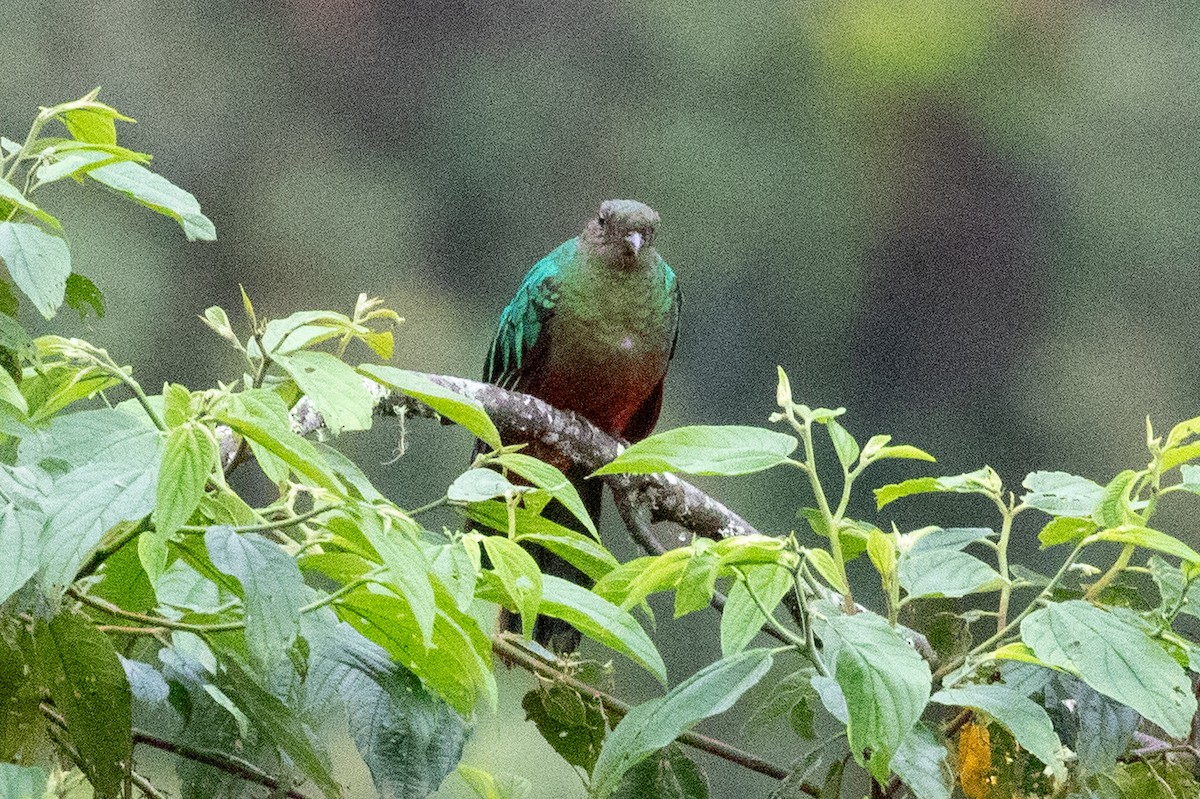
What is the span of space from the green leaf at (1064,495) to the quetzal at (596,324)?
3.42 ft

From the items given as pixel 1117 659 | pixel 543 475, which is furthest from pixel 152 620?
pixel 1117 659

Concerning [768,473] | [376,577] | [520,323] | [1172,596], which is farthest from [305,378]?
[768,473]

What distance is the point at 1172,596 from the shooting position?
1.81ft

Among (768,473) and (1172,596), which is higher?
(1172,596)

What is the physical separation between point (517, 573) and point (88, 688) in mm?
148

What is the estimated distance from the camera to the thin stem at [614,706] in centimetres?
64

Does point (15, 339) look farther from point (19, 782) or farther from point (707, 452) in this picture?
point (707, 452)

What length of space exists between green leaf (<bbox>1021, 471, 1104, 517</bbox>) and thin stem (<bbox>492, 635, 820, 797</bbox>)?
0.18 m

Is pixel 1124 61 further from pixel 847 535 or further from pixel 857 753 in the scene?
pixel 857 753

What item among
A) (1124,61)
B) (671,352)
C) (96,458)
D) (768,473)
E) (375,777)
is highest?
(1124,61)

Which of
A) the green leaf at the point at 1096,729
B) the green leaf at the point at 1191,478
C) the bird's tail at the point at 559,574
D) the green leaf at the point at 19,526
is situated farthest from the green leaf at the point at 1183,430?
the bird's tail at the point at 559,574

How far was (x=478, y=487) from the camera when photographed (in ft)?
1.58

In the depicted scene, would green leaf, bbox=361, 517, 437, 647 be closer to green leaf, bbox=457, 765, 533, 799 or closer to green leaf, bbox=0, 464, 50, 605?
green leaf, bbox=0, 464, 50, 605

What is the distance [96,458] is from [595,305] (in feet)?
4.18
